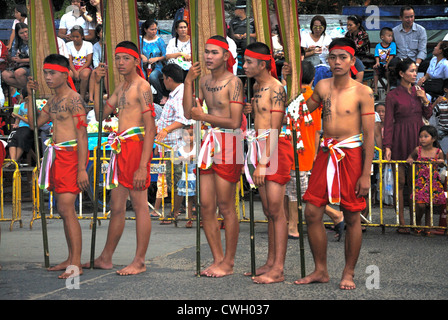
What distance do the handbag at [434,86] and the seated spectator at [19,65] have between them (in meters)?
7.72

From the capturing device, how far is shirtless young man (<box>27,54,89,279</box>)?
7414 mm

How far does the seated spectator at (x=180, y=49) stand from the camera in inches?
550

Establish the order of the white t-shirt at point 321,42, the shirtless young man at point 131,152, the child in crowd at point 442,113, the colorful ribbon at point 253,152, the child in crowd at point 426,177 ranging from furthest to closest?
the white t-shirt at point 321,42, the child in crowd at point 442,113, the child in crowd at point 426,177, the shirtless young man at point 131,152, the colorful ribbon at point 253,152

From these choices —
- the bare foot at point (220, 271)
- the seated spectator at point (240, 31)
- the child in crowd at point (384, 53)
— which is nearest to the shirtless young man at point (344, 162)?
the bare foot at point (220, 271)

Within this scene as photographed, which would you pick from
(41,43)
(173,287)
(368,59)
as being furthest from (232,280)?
(368,59)

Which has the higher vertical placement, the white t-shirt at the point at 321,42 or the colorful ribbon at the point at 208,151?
the white t-shirt at the point at 321,42

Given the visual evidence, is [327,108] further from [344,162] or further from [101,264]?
[101,264]

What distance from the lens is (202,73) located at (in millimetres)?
7785

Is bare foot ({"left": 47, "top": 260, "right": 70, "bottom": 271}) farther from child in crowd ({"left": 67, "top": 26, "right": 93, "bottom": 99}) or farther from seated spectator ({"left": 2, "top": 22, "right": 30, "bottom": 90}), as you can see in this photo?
seated spectator ({"left": 2, "top": 22, "right": 30, "bottom": 90})

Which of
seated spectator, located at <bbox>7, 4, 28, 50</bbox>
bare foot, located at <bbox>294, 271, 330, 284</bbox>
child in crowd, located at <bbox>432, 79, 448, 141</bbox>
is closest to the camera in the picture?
bare foot, located at <bbox>294, 271, 330, 284</bbox>

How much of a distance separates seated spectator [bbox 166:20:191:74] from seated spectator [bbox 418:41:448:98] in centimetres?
429

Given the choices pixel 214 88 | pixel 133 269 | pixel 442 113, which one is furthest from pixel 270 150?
pixel 442 113

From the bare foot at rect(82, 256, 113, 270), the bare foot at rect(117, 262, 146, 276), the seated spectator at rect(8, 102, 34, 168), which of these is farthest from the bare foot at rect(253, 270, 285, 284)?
the seated spectator at rect(8, 102, 34, 168)

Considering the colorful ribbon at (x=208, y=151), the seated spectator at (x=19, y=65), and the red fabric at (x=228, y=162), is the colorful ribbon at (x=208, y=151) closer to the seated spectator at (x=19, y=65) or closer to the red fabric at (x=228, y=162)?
the red fabric at (x=228, y=162)
